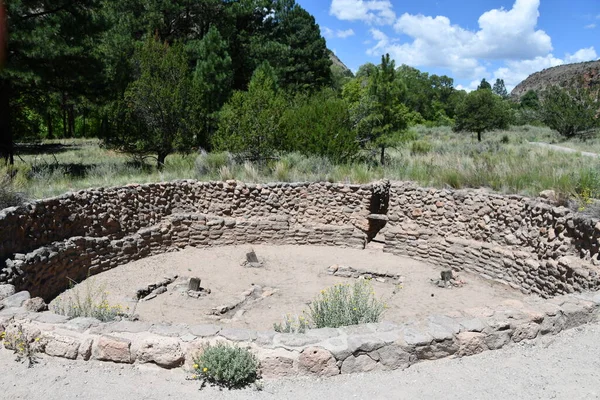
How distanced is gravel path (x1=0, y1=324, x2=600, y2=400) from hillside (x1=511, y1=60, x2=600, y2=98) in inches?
2395

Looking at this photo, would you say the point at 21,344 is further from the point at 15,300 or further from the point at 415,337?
the point at 415,337

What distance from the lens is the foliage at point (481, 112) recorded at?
28.2 metres

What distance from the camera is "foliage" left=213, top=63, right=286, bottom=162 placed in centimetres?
1370

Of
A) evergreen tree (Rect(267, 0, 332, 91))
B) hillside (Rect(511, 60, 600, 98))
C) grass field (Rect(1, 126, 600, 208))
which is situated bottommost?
grass field (Rect(1, 126, 600, 208))

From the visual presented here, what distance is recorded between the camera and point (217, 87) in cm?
2000

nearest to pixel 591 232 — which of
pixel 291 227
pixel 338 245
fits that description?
pixel 338 245

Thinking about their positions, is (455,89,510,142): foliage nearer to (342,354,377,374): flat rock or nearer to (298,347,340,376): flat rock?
(342,354,377,374): flat rock

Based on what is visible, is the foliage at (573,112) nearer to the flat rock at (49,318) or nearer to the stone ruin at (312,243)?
the stone ruin at (312,243)

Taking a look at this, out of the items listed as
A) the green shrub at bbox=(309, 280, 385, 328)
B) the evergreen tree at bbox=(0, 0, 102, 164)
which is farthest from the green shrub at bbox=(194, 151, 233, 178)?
the green shrub at bbox=(309, 280, 385, 328)

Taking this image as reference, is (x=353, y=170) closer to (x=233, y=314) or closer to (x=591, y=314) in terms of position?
(x=233, y=314)

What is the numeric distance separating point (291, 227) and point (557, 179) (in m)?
6.24

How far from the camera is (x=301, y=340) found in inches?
171

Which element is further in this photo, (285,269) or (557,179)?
(285,269)

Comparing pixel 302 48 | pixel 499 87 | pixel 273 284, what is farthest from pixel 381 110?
pixel 499 87
